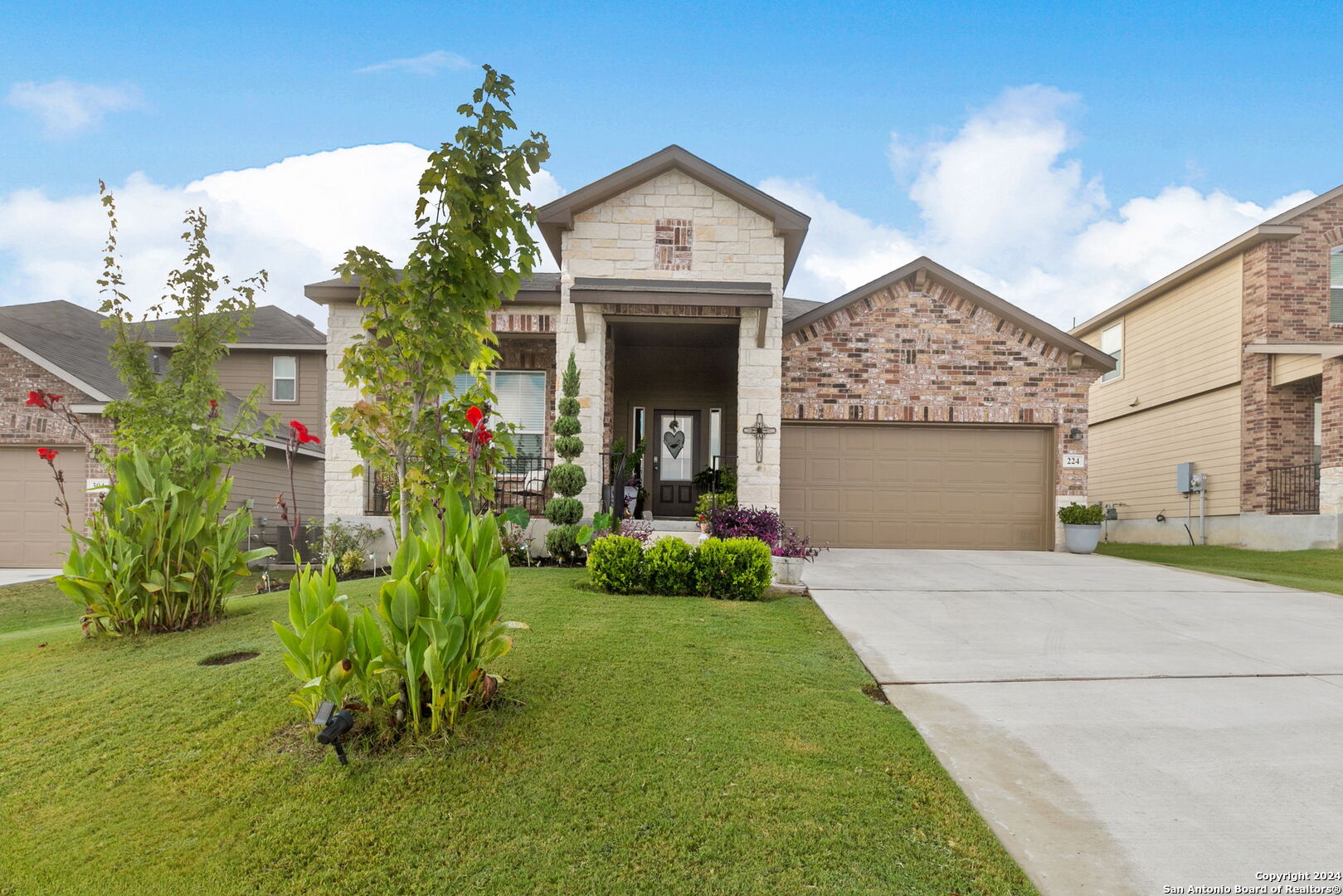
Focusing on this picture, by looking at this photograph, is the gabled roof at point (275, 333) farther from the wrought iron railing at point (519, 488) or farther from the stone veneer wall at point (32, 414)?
the wrought iron railing at point (519, 488)

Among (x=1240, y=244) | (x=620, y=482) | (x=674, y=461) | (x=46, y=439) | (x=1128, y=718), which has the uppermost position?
(x=1240, y=244)

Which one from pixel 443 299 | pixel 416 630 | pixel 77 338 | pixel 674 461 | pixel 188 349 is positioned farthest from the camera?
pixel 77 338

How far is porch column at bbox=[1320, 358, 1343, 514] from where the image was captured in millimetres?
12695

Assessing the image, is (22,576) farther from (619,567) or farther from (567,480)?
(619,567)

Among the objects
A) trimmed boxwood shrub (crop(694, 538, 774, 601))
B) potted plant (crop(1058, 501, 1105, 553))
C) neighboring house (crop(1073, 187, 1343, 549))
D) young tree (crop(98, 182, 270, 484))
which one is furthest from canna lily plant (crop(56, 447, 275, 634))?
neighboring house (crop(1073, 187, 1343, 549))

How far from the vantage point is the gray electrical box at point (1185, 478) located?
15.6 meters

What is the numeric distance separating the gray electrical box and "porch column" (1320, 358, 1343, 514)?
2.57m

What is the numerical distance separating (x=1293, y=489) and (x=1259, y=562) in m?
3.41

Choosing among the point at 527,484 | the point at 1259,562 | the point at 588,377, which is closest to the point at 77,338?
the point at 527,484

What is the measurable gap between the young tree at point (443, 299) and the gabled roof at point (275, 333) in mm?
15461

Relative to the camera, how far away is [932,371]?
41.5 ft

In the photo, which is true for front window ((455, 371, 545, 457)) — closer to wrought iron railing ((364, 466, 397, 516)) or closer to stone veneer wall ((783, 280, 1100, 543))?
wrought iron railing ((364, 466, 397, 516))

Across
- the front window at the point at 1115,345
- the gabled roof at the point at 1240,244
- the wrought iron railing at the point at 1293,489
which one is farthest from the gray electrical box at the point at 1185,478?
the gabled roof at the point at 1240,244

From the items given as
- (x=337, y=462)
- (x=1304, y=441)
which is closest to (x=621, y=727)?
(x=337, y=462)
